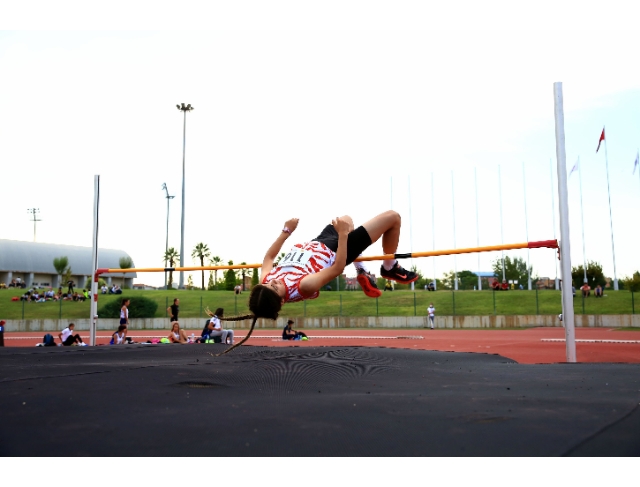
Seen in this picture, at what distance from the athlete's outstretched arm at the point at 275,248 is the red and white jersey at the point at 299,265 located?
0.78 feet

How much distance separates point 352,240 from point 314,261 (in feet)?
1.31

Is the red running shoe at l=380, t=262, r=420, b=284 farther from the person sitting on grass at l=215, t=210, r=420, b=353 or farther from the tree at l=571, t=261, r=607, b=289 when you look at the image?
the tree at l=571, t=261, r=607, b=289

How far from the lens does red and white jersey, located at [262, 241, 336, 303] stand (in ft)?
12.3

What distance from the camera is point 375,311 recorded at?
2617 centimetres

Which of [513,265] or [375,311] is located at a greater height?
[513,265]

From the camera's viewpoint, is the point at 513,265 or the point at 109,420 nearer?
the point at 109,420

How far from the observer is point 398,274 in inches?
195

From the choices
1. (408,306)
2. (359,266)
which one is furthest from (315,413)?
(408,306)

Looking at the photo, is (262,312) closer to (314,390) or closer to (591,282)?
(314,390)

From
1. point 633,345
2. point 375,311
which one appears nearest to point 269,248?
point 633,345

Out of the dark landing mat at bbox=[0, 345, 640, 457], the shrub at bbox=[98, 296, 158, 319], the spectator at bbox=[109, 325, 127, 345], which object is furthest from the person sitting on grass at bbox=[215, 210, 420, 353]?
the shrub at bbox=[98, 296, 158, 319]

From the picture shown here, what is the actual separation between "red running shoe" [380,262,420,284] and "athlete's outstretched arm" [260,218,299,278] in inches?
39.3
